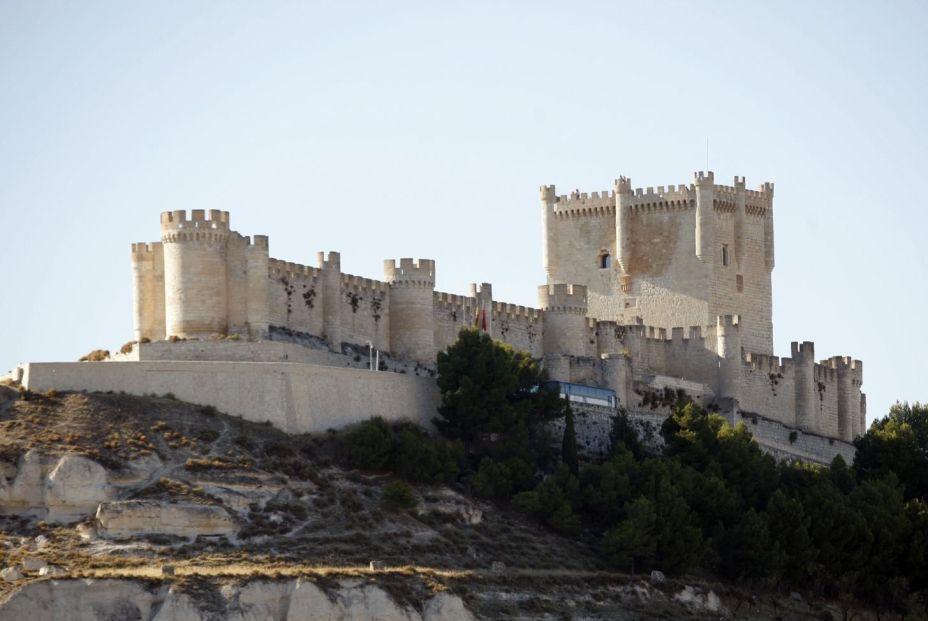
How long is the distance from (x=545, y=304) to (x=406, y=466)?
658 inches

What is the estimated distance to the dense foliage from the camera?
83750 millimetres

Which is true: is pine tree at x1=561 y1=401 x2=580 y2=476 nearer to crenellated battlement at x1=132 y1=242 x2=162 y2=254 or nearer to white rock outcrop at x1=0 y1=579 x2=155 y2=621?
crenellated battlement at x1=132 y1=242 x2=162 y2=254

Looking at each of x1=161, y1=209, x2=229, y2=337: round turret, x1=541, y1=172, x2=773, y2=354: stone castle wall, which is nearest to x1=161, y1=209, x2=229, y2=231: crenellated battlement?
x1=161, y1=209, x2=229, y2=337: round turret

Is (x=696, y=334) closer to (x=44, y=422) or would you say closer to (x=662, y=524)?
(x=662, y=524)

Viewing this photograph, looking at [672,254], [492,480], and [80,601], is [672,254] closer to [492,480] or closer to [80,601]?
[492,480]

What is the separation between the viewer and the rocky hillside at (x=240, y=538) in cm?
7219

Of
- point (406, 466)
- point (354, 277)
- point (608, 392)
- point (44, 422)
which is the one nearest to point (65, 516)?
point (44, 422)

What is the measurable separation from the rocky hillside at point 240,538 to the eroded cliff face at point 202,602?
0.04 meters

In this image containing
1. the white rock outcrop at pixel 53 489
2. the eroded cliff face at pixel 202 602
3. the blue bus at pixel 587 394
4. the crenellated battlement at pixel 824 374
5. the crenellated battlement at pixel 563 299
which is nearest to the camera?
the eroded cliff face at pixel 202 602

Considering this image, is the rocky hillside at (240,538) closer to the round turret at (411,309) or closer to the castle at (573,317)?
the castle at (573,317)

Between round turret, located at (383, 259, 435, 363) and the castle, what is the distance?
5 centimetres

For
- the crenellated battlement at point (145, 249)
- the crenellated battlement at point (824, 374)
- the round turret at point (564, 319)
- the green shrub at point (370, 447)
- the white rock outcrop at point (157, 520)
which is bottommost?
the white rock outcrop at point (157, 520)

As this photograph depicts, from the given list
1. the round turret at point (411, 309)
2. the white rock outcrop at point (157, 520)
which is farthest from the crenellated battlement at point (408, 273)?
Result: the white rock outcrop at point (157, 520)

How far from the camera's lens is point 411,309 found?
9231cm
